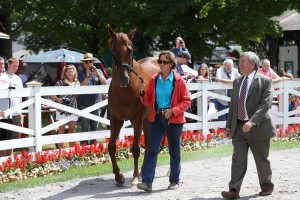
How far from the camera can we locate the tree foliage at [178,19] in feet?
87.9

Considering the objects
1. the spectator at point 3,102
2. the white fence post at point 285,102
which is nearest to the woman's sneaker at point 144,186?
the spectator at point 3,102

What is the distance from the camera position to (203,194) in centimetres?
875

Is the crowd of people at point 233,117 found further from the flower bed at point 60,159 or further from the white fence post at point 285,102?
the white fence post at point 285,102

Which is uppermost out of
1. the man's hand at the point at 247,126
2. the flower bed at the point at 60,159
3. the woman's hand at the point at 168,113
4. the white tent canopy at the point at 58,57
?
the white tent canopy at the point at 58,57

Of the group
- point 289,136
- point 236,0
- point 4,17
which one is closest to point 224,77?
point 289,136

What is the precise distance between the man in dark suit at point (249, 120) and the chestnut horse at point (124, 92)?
1.72 metres

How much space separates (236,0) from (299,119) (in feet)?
31.8

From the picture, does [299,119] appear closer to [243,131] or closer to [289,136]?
[289,136]

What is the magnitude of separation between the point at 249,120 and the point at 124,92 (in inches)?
85.5

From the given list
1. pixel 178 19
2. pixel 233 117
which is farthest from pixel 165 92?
pixel 178 19

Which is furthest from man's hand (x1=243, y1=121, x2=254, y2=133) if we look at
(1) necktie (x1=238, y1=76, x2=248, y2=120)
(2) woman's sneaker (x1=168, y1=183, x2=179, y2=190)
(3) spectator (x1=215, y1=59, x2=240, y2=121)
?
(3) spectator (x1=215, y1=59, x2=240, y2=121)

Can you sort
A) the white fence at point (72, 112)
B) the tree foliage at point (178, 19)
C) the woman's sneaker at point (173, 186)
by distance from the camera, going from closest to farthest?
the woman's sneaker at point (173, 186) < the white fence at point (72, 112) < the tree foliage at point (178, 19)

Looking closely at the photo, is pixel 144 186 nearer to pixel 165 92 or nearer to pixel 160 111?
pixel 160 111

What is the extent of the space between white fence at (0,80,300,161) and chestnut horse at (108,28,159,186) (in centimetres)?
215
